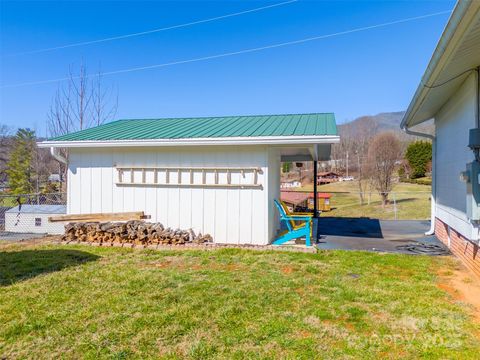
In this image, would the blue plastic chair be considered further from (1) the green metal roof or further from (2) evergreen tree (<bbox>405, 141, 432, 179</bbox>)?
(2) evergreen tree (<bbox>405, 141, 432, 179</bbox>)

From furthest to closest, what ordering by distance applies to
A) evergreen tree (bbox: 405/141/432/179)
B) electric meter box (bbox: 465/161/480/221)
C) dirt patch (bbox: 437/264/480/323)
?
1. evergreen tree (bbox: 405/141/432/179)
2. electric meter box (bbox: 465/161/480/221)
3. dirt patch (bbox: 437/264/480/323)

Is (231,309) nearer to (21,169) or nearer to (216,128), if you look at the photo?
(216,128)

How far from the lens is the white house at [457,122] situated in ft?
10.5

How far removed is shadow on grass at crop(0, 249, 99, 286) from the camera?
189 inches

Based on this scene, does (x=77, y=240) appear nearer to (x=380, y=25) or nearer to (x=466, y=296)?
(x=466, y=296)

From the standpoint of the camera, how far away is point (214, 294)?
4.00m

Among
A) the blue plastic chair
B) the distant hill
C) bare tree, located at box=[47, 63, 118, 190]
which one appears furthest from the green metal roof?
the distant hill

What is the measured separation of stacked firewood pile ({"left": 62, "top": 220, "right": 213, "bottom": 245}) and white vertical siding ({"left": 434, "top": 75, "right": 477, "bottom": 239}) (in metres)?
4.94

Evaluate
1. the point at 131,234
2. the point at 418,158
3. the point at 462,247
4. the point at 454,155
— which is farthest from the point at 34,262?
the point at 418,158

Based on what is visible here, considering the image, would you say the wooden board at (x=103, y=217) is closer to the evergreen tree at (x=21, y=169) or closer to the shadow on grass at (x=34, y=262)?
the shadow on grass at (x=34, y=262)

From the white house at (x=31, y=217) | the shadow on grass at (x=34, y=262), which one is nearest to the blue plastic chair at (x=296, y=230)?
the shadow on grass at (x=34, y=262)

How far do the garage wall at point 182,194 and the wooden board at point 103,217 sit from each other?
0.62ft

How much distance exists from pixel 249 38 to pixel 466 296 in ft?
44.1

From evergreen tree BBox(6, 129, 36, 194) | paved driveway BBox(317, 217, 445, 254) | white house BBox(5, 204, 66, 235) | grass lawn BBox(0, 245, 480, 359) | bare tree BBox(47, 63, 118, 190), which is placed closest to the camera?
grass lawn BBox(0, 245, 480, 359)
